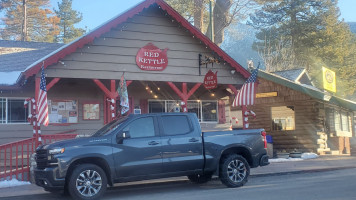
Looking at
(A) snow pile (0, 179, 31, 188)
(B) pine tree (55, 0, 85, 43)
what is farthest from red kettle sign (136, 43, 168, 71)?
(B) pine tree (55, 0, 85, 43)

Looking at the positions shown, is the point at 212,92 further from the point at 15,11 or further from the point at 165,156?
the point at 15,11

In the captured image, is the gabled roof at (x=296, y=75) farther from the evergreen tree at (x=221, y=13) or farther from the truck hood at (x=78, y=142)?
the truck hood at (x=78, y=142)

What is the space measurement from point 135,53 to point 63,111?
3628 millimetres

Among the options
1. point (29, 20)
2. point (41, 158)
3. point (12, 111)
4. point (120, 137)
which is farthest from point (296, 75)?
point (29, 20)

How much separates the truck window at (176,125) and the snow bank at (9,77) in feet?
22.3

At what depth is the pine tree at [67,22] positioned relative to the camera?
4956 cm

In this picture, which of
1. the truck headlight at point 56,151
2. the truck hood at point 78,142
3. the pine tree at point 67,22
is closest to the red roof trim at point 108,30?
the truck hood at point 78,142

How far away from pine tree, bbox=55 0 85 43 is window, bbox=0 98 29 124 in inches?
1424

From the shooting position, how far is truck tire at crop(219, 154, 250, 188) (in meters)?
9.79

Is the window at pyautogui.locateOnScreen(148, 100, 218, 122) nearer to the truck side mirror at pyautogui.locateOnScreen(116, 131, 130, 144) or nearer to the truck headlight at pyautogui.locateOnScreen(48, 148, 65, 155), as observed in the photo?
the truck side mirror at pyautogui.locateOnScreen(116, 131, 130, 144)

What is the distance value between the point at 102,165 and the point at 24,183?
11.7ft

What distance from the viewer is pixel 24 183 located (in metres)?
11.0

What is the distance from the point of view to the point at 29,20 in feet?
145

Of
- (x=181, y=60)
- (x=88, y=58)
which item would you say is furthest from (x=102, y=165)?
(x=181, y=60)
